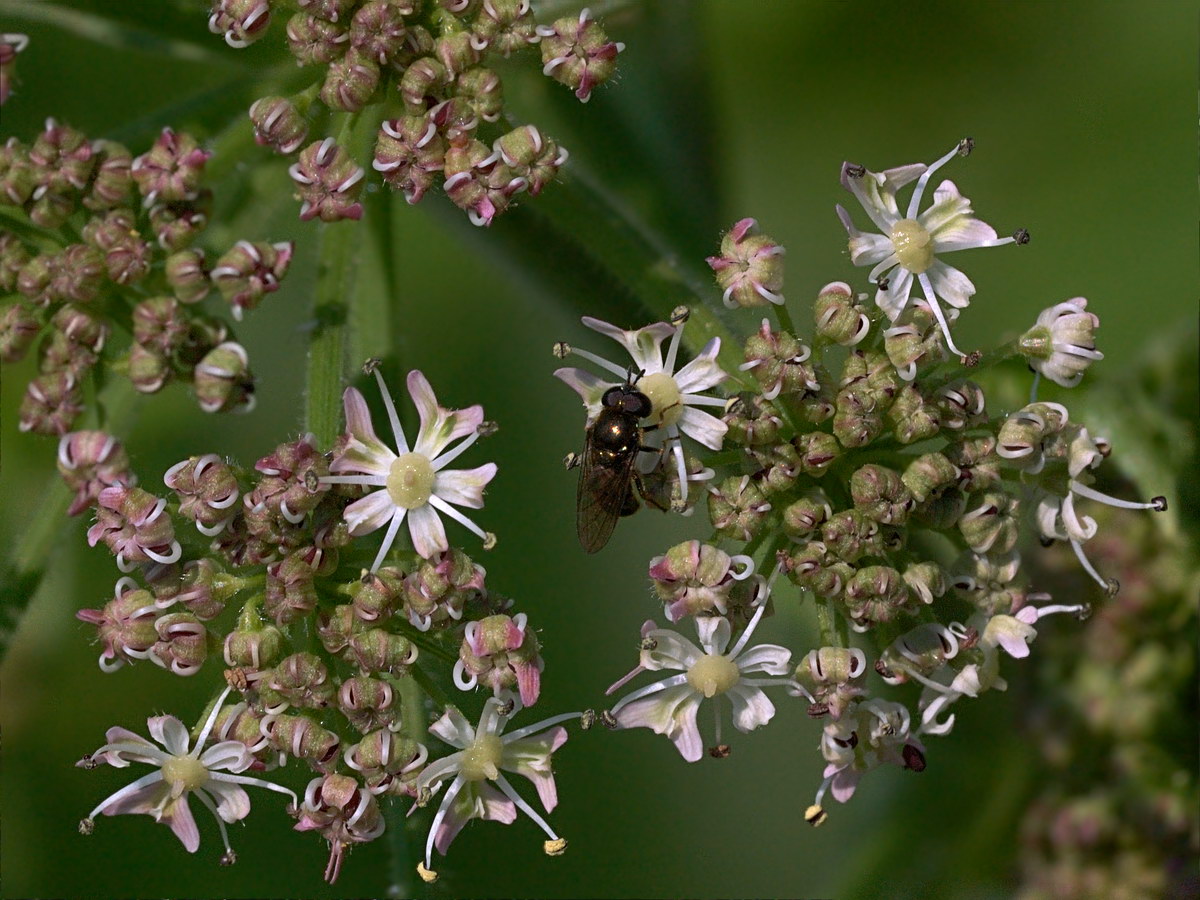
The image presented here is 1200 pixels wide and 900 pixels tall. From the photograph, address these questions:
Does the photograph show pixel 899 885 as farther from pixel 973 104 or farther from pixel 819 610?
pixel 973 104

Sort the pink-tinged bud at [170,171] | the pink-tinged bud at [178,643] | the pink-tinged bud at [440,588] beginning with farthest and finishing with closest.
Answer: the pink-tinged bud at [170,171] < the pink-tinged bud at [178,643] < the pink-tinged bud at [440,588]

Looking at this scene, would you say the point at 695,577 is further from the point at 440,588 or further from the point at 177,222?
the point at 177,222

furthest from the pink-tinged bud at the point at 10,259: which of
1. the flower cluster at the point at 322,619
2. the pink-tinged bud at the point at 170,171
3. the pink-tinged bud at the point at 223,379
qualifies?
the pink-tinged bud at the point at 223,379

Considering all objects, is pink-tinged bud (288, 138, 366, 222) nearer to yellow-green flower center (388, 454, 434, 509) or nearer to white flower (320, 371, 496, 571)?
white flower (320, 371, 496, 571)

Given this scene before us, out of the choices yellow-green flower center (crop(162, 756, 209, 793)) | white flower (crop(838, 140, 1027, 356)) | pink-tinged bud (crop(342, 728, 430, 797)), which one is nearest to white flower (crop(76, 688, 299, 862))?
yellow-green flower center (crop(162, 756, 209, 793))

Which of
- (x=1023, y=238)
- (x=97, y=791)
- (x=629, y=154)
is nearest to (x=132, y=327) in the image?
(x=629, y=154)

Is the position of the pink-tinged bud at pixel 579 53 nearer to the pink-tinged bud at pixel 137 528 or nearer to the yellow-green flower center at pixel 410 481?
the yellow-green flower center at pixel 410 481

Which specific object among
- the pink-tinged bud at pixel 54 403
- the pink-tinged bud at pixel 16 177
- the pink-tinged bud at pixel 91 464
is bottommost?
the pink-tinged bud at pixel 91 464
